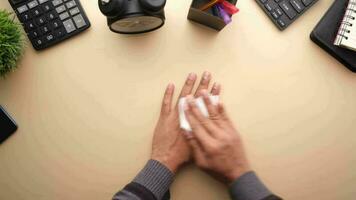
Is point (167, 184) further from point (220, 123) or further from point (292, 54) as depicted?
point (292, 54)

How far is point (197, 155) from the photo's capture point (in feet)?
2.11

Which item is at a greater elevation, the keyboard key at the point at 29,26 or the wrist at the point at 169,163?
the keyboard key at the point at 29,26

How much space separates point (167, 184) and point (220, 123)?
153 millimetres

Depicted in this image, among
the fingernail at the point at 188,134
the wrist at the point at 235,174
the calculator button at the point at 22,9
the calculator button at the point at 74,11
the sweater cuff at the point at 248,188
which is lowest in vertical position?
the sweater cuff at the point at 248,188

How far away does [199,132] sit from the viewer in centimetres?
65

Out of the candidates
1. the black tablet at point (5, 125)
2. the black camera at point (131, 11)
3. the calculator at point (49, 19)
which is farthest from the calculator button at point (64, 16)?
the black tablet at point (5, 125)

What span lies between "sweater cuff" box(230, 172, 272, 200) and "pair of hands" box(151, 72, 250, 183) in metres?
0.01

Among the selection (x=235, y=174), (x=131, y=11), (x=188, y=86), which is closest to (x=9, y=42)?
(x=131, y=11)

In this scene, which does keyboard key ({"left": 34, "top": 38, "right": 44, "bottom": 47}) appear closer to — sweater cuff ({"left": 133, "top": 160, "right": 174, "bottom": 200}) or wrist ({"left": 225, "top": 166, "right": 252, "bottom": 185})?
sweater cuff ({"left": 133, "top": 160, "right": 174, "bottom": 200})

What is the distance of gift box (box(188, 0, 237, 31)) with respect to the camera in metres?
0.64

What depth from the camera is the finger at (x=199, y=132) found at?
0.64 meters

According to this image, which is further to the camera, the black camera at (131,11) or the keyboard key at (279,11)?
the keyboard key at (279,11)

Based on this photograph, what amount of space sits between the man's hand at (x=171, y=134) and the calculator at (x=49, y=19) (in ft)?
0.73

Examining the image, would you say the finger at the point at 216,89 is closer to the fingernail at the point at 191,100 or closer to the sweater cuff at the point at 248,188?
the fingernail at the point at 191,100
